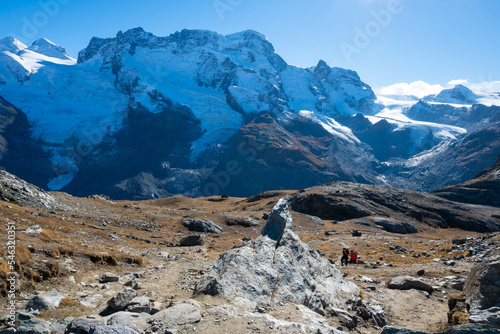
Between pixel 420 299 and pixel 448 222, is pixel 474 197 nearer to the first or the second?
pixel 448 222

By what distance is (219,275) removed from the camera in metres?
11.8

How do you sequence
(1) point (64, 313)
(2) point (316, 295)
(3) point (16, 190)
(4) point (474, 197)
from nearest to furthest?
(1) point (64, 313)
(2) point (316, 295)
(3) point (16, 190)
(4) point (474, 197)

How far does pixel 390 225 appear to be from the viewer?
6712 centimetres

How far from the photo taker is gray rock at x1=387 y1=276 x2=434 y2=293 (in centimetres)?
1769

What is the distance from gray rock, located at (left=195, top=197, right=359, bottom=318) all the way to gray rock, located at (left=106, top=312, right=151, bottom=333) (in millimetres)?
2358

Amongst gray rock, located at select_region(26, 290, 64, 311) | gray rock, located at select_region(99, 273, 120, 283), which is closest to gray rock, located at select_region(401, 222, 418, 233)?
gray rock, located at select_region(99, 273, 120, 283)

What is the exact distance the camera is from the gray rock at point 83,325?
8453 millimetres

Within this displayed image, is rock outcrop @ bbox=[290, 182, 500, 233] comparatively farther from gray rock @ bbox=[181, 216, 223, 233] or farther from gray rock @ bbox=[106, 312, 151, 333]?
gray rock @ bbox=[106, 312, 151, 333]

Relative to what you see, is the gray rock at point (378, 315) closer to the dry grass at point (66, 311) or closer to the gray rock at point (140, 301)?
the gray rock at point (140, 301)

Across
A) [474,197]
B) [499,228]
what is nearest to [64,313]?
[499,228]

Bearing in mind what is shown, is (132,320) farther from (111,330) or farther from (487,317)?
(487,317)

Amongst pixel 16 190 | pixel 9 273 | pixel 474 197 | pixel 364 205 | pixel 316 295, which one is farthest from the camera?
pixel 474 197

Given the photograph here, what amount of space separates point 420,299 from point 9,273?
19.0 metres

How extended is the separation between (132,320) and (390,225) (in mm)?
67791
